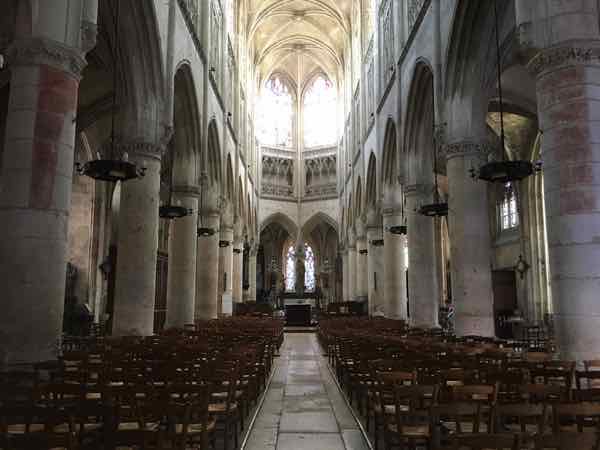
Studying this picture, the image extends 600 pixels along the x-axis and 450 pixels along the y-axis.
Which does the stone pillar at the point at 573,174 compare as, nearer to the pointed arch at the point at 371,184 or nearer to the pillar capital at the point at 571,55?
the pillar capital at the point at 571,55

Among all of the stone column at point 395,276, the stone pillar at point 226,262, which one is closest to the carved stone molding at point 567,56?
the stone column at point 395,276

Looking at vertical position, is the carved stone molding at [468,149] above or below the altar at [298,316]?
above

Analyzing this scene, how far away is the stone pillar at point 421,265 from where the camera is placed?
2055 centimetres

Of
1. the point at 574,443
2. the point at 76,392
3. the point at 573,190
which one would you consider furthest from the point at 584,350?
the point at 76,392

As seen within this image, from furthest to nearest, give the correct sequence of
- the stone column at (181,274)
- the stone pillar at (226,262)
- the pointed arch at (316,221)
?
1. the pointed arch at (316,221)
2. the stone pillar at (226,262)
3. the stone column at (181,274)

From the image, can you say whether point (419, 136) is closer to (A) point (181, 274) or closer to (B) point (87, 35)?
(A) point (181, 274)

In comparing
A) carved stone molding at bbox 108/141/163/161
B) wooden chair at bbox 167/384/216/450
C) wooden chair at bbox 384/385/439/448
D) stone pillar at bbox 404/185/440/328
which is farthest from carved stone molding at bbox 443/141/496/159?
wooden chair at bbox 167/384/216/450

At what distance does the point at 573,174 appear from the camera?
8906mm

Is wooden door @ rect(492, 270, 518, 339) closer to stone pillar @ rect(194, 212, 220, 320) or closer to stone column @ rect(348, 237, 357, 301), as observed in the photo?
stone column @ rect(348, 237, 357, 301)

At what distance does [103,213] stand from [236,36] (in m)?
14.6

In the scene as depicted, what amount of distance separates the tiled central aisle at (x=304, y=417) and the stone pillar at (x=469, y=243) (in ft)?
14.0

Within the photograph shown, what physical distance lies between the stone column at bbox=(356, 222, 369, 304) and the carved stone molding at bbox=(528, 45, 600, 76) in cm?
2582

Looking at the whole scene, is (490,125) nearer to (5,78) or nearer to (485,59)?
(485,59)

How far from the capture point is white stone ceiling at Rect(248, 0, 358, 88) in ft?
135
